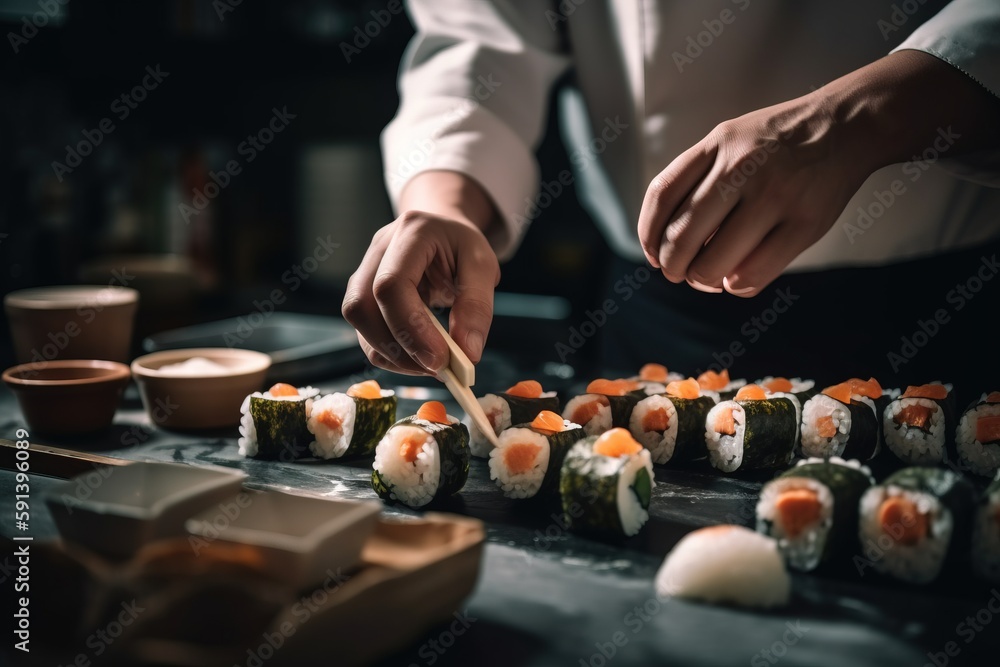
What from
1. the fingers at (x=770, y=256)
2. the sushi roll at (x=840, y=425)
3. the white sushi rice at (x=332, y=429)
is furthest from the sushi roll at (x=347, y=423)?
the sushi roll at (x=840, y=425)

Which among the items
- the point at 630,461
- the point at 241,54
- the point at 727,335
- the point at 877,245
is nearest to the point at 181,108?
the point at 241,54

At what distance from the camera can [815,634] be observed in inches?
34.9

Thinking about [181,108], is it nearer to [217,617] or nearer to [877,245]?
[877,245]

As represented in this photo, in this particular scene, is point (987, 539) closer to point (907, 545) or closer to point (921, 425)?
point (907, 545)

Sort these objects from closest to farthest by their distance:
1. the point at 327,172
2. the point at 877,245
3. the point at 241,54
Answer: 1. the point at 877,245
2. the point at 241,54
3. the point at 327,172

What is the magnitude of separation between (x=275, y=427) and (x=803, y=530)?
905 mm

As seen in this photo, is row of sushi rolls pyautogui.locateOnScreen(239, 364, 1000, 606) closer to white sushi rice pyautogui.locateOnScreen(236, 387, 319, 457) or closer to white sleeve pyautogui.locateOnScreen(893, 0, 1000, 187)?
white sushi rice pyautogui.locateOnScreen(236, 387, 319, 457)

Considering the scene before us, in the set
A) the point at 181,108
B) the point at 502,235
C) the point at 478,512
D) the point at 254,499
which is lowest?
the point at 478,512

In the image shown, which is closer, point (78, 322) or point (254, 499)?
point (254, 499)

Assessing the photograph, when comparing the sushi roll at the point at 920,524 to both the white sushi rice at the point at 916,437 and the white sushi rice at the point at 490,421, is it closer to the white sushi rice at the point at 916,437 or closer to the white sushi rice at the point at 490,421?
the white sushi rice at the point at 916,437

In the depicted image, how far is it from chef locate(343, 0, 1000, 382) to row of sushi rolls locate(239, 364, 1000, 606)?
0.18m

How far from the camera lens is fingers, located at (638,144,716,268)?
1288 mm

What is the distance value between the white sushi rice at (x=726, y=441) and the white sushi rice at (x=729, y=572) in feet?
1.49

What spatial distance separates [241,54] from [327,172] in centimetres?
65
